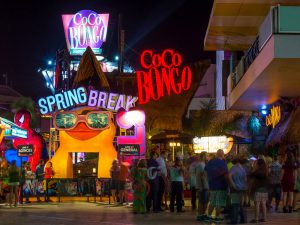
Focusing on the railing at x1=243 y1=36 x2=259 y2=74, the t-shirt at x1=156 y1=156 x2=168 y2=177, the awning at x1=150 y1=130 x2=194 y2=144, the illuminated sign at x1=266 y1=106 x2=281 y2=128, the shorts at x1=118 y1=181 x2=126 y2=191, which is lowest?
the shorts at x1=118 y1=181 x2=126 y2=191

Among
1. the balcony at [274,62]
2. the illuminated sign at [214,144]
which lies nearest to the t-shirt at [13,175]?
the illuminated sign at [214,144]

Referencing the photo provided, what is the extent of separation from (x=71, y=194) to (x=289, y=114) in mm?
9845

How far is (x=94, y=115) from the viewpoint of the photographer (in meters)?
28.2

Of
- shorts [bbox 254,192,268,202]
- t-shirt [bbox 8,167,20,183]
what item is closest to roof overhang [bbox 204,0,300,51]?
t-shirt [bbox 8,167,20,183]

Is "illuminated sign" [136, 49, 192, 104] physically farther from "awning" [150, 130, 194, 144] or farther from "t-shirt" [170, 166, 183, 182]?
"t-shirt" [170, 166, 183, 182]

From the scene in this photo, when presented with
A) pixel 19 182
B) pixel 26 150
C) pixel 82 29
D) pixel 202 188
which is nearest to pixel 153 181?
pixel 202 188

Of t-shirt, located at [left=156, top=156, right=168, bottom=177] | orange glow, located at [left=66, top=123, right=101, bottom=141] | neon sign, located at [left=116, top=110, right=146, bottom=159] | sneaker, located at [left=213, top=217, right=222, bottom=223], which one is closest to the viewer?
sneaker, located at [left=213, top=217, right=222, bottom=223]

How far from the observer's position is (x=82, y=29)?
49.3 metres

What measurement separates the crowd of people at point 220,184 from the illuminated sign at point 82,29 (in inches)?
1173

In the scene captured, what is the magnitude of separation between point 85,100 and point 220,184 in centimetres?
1511

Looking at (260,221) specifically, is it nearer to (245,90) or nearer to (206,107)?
(245,90)

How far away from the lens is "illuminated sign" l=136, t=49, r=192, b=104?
29.2 metres

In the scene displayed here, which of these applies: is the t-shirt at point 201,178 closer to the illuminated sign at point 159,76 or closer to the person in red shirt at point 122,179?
the person in red shirt at point 122,179

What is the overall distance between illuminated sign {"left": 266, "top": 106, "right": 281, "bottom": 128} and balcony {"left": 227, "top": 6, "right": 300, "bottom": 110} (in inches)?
20.8
